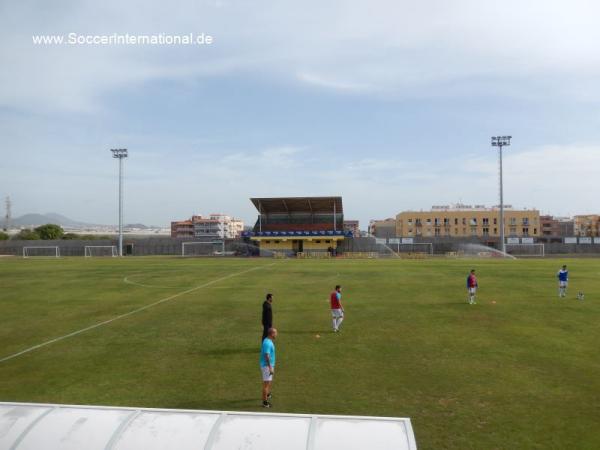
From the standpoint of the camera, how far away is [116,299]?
27.6 metres

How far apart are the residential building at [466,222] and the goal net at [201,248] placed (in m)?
58.9

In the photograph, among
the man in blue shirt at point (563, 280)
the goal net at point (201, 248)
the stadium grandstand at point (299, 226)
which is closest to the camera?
the man in blue shirt at point (563, 280)

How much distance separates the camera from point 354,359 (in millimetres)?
14719

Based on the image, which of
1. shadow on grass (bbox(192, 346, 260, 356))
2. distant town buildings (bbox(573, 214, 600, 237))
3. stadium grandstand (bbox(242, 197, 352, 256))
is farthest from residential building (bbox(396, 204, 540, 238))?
shadow on grass (bbox(192, 346, 260, 356))

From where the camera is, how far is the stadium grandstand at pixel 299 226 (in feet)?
276

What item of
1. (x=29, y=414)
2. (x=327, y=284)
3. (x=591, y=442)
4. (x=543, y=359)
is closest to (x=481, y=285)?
(x=327, y=284)

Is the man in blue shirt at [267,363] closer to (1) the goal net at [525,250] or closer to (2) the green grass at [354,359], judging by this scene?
(2) the green grass at [354,359]

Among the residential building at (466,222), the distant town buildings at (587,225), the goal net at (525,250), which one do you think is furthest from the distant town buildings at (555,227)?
the goal net at (525,250)

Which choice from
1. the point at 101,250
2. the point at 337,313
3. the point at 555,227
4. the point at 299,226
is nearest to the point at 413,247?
the point at 299,226

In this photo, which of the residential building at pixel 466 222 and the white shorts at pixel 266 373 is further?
the residential building at pixel 466 222

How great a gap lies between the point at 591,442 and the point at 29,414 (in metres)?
10.3

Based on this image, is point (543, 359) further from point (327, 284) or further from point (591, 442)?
point (327, 284)

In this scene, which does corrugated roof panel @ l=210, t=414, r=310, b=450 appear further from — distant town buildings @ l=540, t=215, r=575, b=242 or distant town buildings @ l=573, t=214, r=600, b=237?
distant town buildings @ l=573, t=214, r=600, b=237

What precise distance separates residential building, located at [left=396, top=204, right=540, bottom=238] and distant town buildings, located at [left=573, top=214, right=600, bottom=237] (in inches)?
2309
